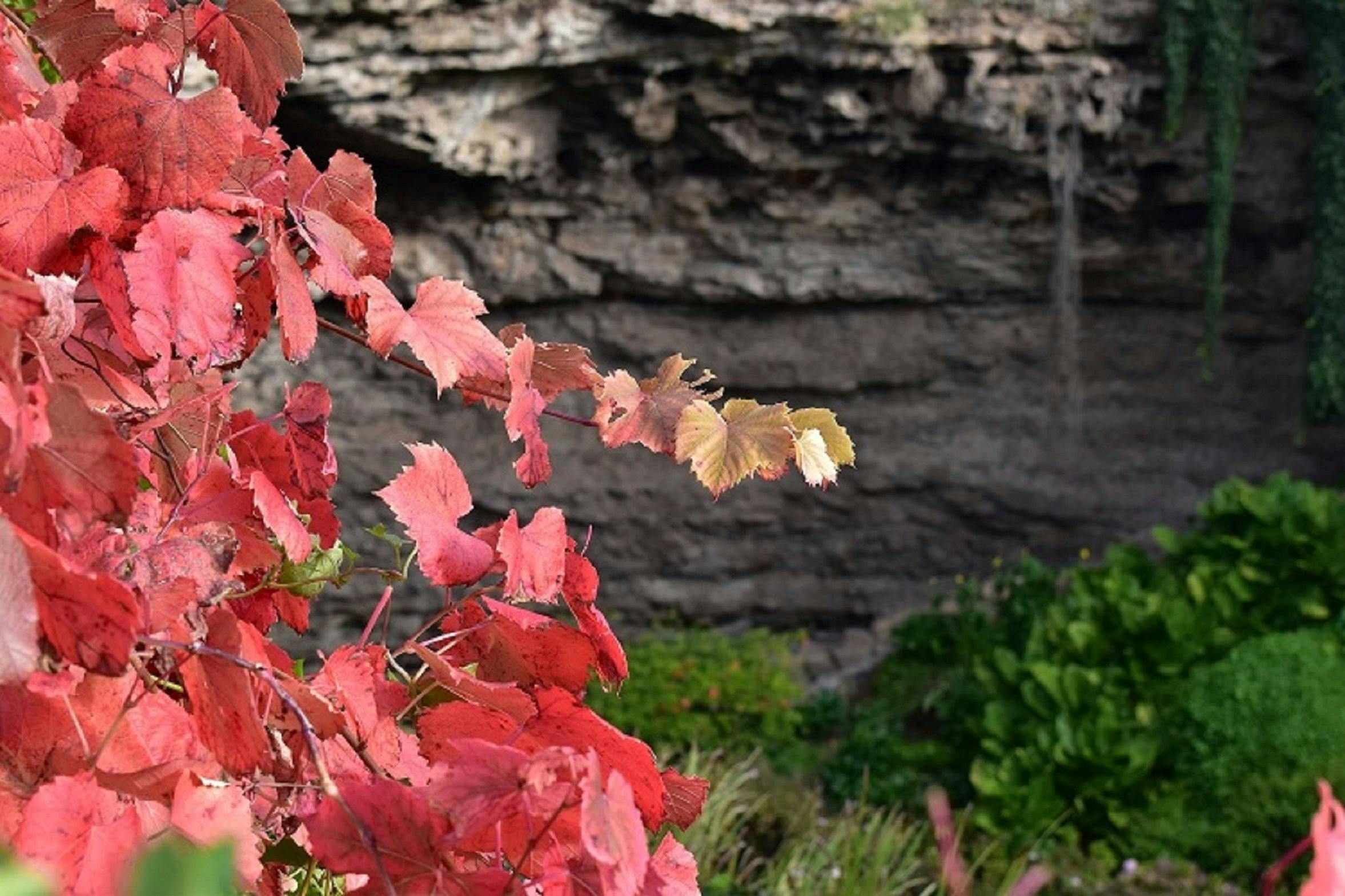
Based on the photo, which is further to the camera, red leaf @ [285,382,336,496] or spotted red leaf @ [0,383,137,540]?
red leaf @ [285,382,336,496]

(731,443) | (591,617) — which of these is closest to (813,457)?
(731,443)

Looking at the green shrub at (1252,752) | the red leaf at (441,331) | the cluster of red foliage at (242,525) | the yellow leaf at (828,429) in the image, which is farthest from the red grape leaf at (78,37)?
the green shrub at (1252,752)

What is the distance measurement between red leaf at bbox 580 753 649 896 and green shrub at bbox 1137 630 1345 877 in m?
3.55

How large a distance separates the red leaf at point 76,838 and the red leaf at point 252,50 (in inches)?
20.3

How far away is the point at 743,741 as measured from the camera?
550 cm

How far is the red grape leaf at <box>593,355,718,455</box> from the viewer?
888 mm

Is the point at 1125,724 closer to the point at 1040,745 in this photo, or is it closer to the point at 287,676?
the point at 1040,745

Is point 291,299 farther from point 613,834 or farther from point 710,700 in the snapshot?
point 710,700

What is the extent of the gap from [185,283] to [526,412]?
0.72 ft

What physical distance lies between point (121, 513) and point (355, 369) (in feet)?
19.1

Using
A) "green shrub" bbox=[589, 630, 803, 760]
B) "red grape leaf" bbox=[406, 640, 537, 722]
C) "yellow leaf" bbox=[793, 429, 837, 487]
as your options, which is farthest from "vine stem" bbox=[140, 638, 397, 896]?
"green shrub" bbox=[589, 630, 803, 760]

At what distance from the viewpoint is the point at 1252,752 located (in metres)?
3.96

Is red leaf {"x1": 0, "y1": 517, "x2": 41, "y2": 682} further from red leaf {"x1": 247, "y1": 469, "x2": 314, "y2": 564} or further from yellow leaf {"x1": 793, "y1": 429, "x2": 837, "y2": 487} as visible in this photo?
yellow leaf {"x1": 793, "y1": 429, "x2": 837, "y2": 487}

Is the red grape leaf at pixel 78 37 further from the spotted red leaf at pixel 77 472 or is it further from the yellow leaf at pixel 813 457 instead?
the yellow leaf at pixel 813 457
